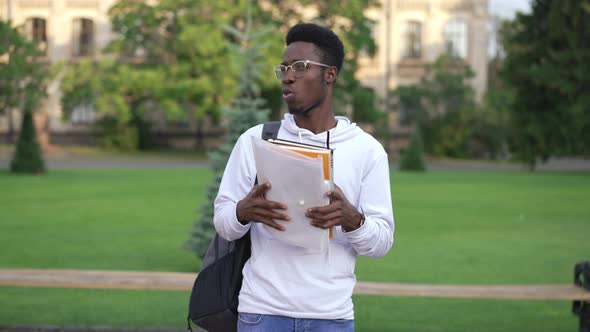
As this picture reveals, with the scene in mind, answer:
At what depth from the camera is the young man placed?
9.89ft

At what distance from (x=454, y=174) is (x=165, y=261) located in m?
22.2

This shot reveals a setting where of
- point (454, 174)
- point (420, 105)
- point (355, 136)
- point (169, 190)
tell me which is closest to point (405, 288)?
point (355, 136)

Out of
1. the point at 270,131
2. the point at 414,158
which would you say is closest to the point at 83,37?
the point at 414,158

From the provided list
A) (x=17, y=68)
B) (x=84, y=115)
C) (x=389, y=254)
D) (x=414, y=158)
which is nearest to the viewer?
(x=389, y=254)

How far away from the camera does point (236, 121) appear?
984cm

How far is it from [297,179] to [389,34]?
161 ft

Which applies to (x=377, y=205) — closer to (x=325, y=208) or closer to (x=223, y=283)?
(x=325, y=208)

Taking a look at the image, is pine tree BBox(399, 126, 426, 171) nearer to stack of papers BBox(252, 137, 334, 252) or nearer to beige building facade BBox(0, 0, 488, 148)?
Answer: beige building facade BBox(0, 0, 488, 148)

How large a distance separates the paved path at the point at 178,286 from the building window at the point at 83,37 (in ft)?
147

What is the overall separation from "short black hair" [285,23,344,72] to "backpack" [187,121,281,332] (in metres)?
0.32

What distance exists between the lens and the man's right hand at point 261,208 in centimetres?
287

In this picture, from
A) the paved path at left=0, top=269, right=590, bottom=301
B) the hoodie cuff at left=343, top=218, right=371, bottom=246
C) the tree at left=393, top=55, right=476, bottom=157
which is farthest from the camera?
the tree at left=393, top=55, right=476, bottom=157

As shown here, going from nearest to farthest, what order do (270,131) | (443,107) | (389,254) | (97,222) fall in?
1. (270,131)
2. (389,254)
3. (97,222)
4. (443,107)

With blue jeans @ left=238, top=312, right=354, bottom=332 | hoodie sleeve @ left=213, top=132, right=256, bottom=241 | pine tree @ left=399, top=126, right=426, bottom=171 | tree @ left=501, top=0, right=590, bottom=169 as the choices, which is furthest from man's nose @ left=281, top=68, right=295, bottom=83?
pine tree @ left=399, top=126, right=426, bottom=171
